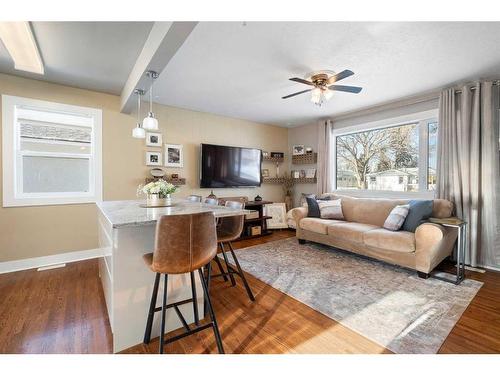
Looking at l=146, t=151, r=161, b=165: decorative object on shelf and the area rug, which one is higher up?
l=146, t=151, r=161, b=165: decorative object on shelf

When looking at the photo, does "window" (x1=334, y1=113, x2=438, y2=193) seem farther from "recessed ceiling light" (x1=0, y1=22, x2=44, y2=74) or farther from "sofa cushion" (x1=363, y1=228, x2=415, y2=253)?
"recessed ceiling light" (x1=0, y1=22, x2=44, y2=74)

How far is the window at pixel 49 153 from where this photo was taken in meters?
2.90

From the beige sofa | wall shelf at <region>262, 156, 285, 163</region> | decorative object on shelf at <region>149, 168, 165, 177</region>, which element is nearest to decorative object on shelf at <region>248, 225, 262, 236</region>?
the beige sofa

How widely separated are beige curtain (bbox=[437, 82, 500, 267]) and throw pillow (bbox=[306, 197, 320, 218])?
178 cm

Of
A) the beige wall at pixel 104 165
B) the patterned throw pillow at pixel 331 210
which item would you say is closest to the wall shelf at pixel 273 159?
the beige wall at pixel 104 165

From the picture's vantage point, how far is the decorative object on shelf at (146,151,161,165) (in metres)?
3.82

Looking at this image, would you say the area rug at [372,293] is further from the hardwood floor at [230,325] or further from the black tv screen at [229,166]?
the black tv screen at [229,166]

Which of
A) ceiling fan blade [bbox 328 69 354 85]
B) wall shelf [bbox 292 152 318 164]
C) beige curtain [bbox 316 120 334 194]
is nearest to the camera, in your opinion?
ceiling fan blade [bbox 328 69 354 85]

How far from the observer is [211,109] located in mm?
4270

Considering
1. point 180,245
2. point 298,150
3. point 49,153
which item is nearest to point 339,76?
point 180,245

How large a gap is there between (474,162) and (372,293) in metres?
2.29
